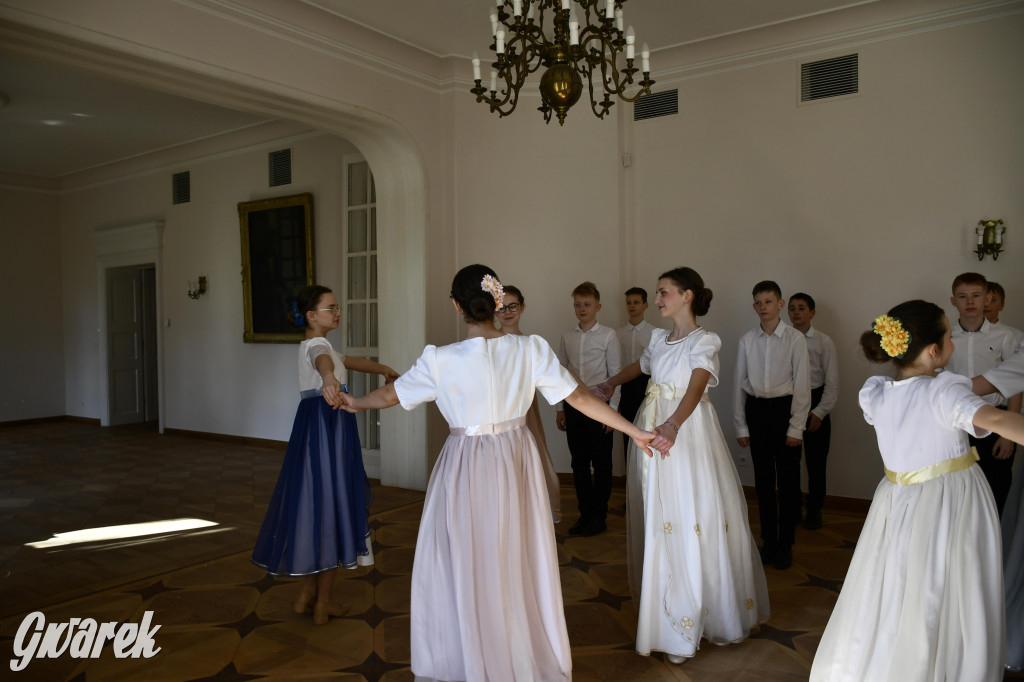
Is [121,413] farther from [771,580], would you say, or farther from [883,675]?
[883,675]

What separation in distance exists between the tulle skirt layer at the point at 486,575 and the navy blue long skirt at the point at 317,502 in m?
0.94

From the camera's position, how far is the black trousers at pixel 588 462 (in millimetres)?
5055

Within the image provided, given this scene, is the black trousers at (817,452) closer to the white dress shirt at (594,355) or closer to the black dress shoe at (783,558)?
the black dress shoe at (783,558)

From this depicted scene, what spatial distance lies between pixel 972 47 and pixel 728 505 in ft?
12.8

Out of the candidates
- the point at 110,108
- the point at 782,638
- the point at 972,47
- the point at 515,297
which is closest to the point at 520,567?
the point at 782,638

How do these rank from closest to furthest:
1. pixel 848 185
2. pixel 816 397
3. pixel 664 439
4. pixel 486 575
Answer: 1. pixel 486 575
2. pixel 664 439
3. pixel 816 397
4. pixel 848 185

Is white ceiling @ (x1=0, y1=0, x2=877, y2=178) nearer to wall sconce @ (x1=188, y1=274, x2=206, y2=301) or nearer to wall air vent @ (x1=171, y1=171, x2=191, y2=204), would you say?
wall air vent @ (x1=171, y1=171, x2=191, y2=204)

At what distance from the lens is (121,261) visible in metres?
10.3

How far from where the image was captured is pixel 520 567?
105 inches

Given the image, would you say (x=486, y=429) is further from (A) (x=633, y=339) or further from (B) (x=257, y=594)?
(A) (x=633, y=339)

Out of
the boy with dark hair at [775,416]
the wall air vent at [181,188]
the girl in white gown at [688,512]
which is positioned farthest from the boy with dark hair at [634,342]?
the wall air vent at [181,188]

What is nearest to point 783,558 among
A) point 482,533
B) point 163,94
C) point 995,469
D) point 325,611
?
point 995,469

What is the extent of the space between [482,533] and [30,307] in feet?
35.6

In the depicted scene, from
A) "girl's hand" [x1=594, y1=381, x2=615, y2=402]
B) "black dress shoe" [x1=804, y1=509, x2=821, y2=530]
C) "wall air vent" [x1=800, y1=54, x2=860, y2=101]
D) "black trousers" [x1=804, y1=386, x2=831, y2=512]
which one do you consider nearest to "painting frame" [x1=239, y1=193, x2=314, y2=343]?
"girl's hand" [x1=594, y1=381, x2=615, y2=402]
